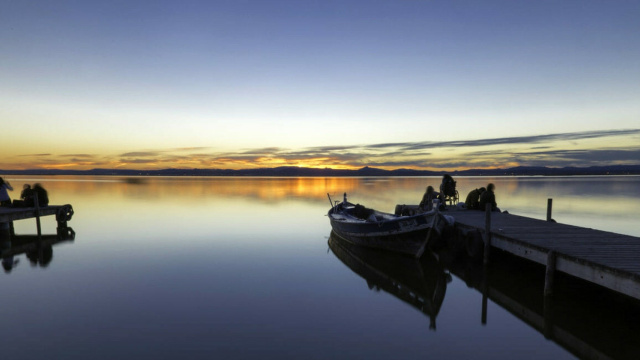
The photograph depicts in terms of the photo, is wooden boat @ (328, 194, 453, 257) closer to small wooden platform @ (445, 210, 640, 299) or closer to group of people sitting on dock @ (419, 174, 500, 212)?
small wooden platform @ (445, 210, 640, 299)

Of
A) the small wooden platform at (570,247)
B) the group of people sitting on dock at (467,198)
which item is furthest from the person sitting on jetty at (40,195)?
the small wooden platform at (570,247)

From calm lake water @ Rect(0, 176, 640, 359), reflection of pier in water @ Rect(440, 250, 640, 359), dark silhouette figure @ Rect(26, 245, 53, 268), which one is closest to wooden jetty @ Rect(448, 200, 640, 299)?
reflection of pier in water @ Rect(440, 250, 640, 359)

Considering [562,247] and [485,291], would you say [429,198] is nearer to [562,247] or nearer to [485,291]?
[485,291]

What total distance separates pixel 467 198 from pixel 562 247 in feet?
40.3

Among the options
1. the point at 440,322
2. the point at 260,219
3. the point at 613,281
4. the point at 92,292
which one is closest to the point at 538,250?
the point at 613,281

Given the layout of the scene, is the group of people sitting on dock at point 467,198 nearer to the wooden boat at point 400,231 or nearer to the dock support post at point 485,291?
the wooden boat at point 400,231

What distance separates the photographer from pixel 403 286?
12859mm

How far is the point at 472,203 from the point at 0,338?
2241cm

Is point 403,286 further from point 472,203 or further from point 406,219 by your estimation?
point 472,203

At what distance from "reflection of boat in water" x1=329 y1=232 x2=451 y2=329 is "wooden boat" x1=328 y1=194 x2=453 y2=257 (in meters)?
0.53

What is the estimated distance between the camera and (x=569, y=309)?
10.0 metres

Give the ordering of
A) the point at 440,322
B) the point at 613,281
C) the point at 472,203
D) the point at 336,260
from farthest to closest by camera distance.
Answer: the point at 472,203 → the point at 336,260 → the point at 440,322 → the point at 613,281

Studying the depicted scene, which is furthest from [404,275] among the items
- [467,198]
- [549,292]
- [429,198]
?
[467,198]

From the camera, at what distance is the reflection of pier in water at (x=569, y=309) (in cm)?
809
